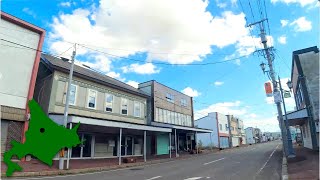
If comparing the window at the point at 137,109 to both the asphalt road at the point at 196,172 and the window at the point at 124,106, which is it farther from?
the asphalt road at the point at 196,172

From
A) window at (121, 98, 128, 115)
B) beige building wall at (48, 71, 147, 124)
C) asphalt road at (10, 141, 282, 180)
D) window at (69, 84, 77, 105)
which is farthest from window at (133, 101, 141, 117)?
asphalt road at (10, 141, 282, 180)

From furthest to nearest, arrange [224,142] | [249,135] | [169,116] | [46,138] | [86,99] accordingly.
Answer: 1. [249,135]
2. [224,142]
3. [169,116]
4. [86,99]
5. [46,138]

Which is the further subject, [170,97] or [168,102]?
[170,97]

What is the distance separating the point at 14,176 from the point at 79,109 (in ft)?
32.0

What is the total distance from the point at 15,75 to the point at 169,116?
21776mm

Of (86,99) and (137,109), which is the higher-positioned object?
A: (137,109)

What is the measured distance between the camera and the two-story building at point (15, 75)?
1647 cm

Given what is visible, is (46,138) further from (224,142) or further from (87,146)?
(224,142)

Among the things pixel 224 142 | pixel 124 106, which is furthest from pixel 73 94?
pixel 224 142

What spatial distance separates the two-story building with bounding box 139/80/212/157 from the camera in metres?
31.1

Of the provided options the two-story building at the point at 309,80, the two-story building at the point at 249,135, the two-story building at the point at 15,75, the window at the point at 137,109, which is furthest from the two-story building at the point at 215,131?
the two-story building at the point at 15,75

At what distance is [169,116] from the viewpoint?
3578 centimetres

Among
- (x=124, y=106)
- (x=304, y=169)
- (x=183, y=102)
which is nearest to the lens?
(x=304, y=169)

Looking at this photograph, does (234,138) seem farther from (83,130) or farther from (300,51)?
(83,130)
